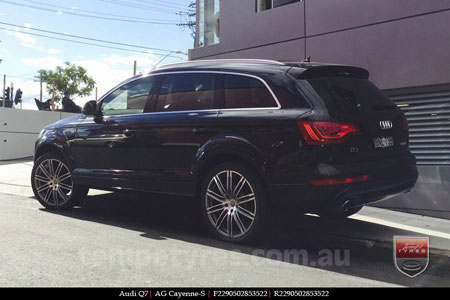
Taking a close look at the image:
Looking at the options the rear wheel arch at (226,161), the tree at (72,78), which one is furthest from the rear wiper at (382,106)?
the tree at (72,78)

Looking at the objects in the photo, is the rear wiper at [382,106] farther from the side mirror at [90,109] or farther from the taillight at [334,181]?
the side mirror at [90,109]

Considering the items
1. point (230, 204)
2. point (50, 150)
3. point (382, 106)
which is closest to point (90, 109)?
point (50, 150)

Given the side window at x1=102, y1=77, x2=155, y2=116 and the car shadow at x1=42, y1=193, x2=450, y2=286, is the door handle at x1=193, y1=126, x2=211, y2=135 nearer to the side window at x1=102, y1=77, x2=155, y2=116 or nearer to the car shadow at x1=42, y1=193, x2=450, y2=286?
the side window at x1=102, y1=77, x2=155, y2=116

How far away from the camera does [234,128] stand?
5.09 meters

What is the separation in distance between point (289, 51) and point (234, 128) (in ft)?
16.4

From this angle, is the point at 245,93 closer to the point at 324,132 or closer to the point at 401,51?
the point at 324,132

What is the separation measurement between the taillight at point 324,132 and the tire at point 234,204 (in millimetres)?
715

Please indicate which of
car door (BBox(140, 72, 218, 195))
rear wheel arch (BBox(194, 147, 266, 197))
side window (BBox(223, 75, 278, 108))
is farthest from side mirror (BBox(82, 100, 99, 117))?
side window (BBox(223, 75, 278, 108))

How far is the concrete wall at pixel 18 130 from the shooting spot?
1980 cm

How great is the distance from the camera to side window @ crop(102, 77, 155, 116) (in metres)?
6.18

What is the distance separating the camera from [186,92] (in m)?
5.77

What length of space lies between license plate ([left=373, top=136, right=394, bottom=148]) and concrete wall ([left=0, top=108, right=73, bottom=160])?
18.0 metres
